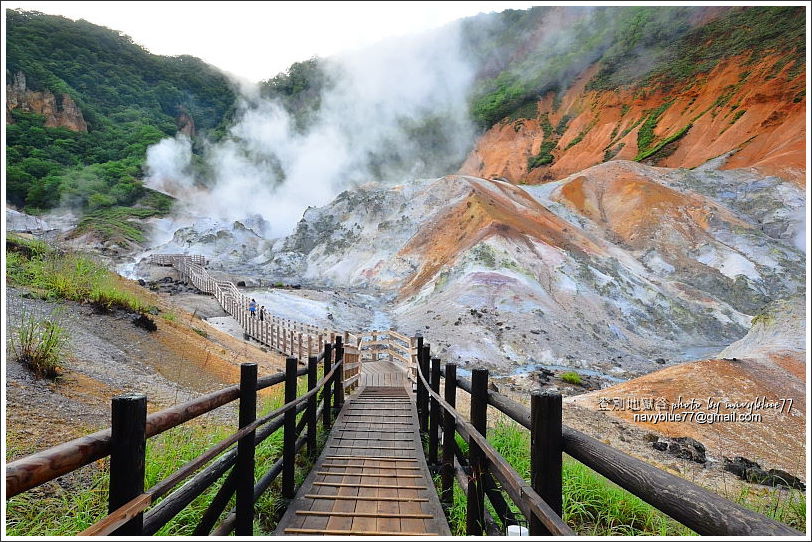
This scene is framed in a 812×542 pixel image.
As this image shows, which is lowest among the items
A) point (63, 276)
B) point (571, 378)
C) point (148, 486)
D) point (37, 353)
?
point (571, 378)

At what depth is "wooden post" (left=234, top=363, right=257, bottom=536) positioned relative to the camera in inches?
107

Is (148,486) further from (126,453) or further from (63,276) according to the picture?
(63,276)

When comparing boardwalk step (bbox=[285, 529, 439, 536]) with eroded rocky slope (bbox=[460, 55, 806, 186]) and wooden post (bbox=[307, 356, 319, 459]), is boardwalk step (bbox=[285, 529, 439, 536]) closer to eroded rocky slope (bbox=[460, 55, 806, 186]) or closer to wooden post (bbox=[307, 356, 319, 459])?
wooden post (bbox=[307, 356, 319, 459])

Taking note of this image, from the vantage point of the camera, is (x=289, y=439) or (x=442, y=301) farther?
(x=442, y=301)

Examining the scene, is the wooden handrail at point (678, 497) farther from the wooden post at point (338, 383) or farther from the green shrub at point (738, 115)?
the green shrub at point (738, 115)

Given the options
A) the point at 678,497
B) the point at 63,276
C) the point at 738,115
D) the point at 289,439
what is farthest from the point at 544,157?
the point at 678,497

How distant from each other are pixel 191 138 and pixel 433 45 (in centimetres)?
6021

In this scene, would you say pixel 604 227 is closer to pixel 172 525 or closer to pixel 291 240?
pixel 291 240

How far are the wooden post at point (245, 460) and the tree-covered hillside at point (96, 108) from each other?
7186cm

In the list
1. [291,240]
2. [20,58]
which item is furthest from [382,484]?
[20,58]

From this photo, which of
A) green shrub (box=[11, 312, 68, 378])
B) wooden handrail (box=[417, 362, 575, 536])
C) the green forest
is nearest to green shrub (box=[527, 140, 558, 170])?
the green forest

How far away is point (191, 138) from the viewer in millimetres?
99562

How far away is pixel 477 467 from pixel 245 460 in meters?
1.51

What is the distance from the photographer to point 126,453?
161 centimetres
